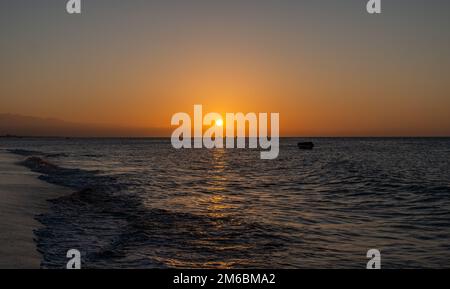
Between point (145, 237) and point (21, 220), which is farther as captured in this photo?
point (21, 220)

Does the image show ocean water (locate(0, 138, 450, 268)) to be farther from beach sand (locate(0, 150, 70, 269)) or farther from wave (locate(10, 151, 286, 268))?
beach sand (locate(0, 150, 70, 269))

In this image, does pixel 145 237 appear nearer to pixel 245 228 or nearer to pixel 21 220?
pixel 245 228

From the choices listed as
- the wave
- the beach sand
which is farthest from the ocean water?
the beach sand

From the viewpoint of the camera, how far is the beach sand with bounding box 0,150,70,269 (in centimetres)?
888

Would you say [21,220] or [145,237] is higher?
[21,220]

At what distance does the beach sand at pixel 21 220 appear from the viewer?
8875 millimetres

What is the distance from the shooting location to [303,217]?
1608cm

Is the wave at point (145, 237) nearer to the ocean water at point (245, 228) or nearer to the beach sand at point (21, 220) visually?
the ocean water at point (245, 228)

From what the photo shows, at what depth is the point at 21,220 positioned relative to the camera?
1277 centimetres

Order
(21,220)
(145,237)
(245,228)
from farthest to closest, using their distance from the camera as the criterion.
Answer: (245,228) < (21,220) < (145,237)

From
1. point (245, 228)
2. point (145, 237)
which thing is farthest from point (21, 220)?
point (245, 228)

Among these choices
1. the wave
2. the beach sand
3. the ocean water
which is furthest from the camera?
the ocean water

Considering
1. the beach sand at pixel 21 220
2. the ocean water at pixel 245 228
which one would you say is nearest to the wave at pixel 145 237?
the ocean water at pixel 245 228
